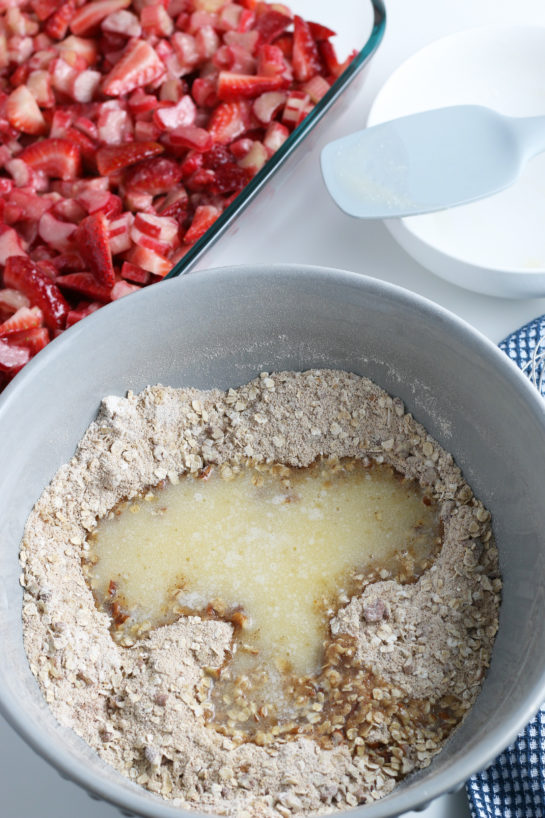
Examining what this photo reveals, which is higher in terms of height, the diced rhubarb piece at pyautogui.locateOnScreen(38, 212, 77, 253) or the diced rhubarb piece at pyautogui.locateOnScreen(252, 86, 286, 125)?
the diced rhubarb piece at pyautogui.locateOnScreen(252, 86, 286, 125)

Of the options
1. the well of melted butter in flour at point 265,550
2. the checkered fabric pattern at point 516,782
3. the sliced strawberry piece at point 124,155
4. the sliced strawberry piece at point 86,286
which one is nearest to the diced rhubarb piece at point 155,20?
the sliced strawberry piece at point 124,155

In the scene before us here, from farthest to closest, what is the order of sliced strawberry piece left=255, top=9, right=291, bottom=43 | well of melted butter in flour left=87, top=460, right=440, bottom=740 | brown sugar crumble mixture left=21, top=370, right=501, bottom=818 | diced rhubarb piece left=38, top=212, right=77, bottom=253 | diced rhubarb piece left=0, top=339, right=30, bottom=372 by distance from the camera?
sliced strawberry piece left=255, top=9, right=291, bottom=43 → diced rhubarb piece left=38, top=212, right=77, bottom=253 → diced rhubarb piece left=0, top=339, right=30, bottom=372 → well of melted butter in flour left=87, top=460, right=440, bottom=740 → brown sugar crumble mixture left=21, top=370, right=501, bottom=818

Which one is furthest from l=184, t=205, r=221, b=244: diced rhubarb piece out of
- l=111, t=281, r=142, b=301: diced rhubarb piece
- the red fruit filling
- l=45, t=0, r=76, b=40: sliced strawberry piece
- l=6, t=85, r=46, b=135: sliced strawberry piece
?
l=45, t=0, r=76, b=40: sliced strawberry piece

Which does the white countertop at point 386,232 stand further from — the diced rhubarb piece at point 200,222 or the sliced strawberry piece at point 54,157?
the sliced strawberry piece at point 54,157

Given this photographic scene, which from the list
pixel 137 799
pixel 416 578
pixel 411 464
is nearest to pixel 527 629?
pixel 416 578

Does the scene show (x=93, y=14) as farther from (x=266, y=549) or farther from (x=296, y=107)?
(x=266, y=549)

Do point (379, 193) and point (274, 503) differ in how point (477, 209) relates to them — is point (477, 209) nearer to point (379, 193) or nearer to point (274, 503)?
point (379, 193)

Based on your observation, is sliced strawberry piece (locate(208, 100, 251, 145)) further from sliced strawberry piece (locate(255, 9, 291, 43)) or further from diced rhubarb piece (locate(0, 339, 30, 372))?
diced rhubarb piece (locate(0, 339, 30, 372))
